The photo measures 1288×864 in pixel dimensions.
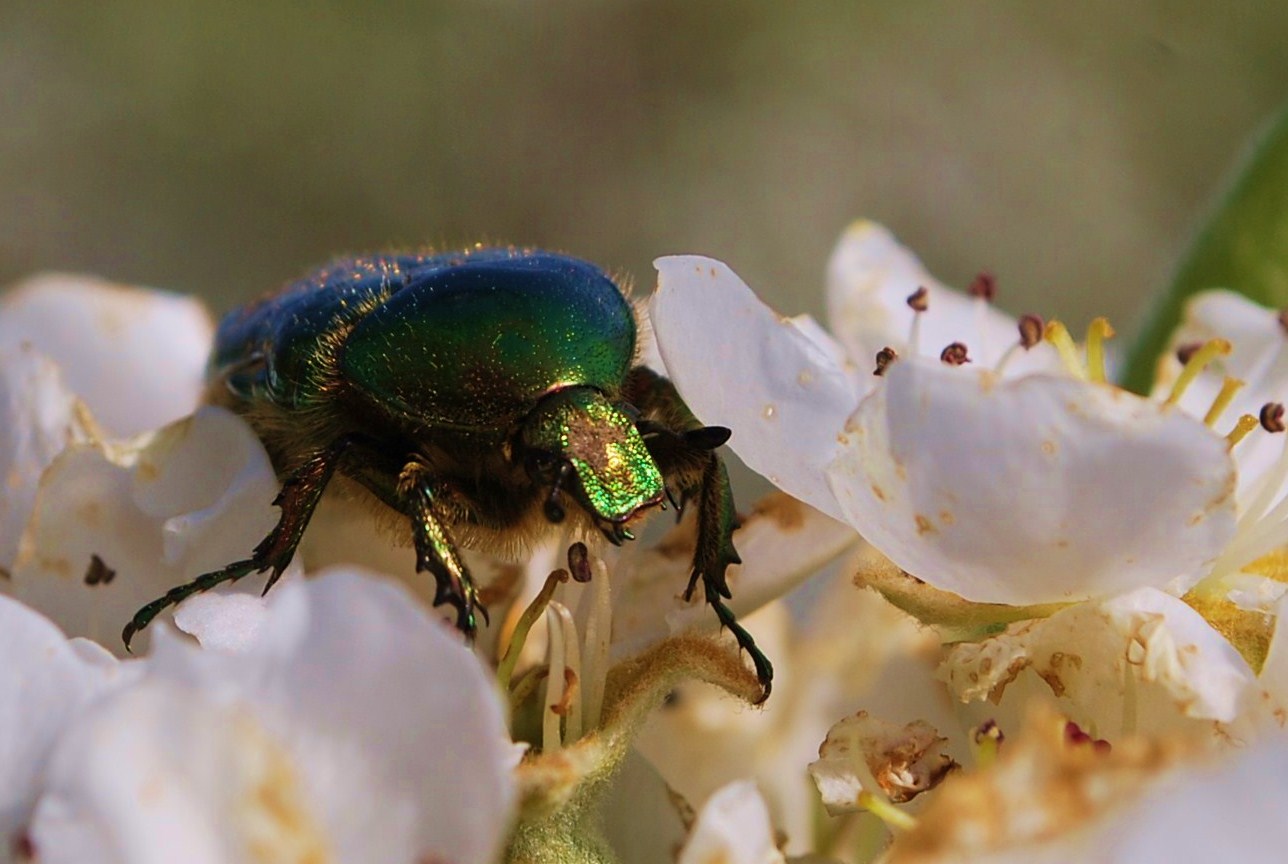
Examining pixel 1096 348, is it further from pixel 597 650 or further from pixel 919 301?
pixel 597 650

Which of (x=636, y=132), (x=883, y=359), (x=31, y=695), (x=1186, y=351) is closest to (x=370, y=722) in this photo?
(x=31, y=695)

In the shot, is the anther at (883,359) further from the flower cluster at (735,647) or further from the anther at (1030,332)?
the anther at (1030,332)

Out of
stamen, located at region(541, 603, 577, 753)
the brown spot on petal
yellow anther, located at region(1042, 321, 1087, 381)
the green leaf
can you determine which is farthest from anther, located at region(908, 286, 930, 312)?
the brown spot on petal

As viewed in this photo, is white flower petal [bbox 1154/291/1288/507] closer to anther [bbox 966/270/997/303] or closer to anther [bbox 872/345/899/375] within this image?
anther [bbox 966/270/997/303]

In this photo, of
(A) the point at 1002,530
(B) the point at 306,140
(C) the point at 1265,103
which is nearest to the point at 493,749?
(A) the point at 1002,530

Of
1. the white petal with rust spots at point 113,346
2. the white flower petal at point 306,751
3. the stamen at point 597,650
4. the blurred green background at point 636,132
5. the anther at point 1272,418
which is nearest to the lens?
the white flower petal at point 306,751

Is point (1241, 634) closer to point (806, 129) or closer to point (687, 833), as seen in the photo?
point (687, 833)

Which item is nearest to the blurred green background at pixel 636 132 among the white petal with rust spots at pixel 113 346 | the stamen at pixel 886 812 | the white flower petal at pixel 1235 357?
the white petal with rust spots at pixel 113 346
